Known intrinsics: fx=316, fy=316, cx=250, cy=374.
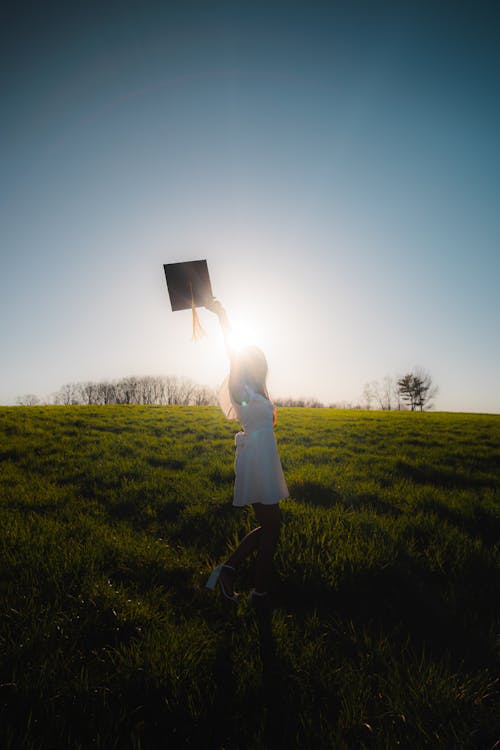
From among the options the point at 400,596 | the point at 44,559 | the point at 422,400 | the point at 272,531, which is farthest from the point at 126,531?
the point at 422,400

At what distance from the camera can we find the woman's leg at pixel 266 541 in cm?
279

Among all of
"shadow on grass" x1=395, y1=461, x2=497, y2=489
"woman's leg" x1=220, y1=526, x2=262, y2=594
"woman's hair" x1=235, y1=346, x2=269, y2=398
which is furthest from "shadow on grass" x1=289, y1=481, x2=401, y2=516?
"woman's hair" x1=235, y1=346, x2=269, y2=398

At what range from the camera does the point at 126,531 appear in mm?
4102

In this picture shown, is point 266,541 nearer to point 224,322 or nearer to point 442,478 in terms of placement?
point 224,322

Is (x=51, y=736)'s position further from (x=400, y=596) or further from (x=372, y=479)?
(x=372, y=479)

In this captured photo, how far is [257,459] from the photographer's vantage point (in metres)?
2.88

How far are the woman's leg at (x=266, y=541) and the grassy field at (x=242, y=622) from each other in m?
0.28

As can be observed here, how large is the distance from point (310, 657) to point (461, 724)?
0.92 metres

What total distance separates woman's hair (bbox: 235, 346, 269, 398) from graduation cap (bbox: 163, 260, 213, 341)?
3.00 ft

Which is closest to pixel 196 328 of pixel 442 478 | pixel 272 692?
pixel 272 692

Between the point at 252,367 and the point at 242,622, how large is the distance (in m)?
2.17

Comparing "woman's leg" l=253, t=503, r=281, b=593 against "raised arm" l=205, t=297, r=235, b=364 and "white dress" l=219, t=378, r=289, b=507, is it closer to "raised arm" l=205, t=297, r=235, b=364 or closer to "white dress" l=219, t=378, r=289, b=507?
"white dress" l=219, t=378, r=289, b=507

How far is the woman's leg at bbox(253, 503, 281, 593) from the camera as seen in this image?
2.79 metres

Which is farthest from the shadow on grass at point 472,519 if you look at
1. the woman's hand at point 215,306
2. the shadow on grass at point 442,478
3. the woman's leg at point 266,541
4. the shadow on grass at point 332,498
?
the woman's hand at point 215,306
